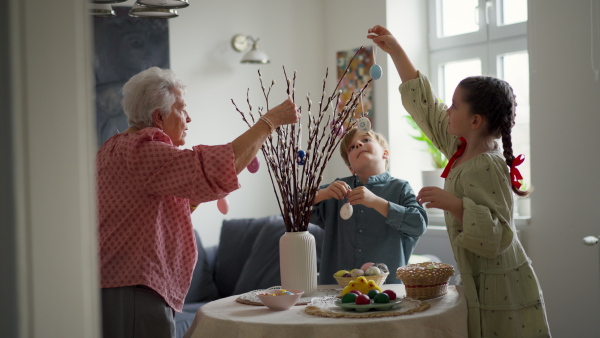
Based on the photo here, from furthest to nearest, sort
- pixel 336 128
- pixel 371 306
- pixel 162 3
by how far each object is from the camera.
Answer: pixel 162 3 → pixel 336 128 → pixel 371 306

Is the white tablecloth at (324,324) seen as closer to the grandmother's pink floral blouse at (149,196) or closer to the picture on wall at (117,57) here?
the grandmother's pink floral blouse at (149,196)

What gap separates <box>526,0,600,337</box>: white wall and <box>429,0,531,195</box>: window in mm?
553

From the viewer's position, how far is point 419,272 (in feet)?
5.88

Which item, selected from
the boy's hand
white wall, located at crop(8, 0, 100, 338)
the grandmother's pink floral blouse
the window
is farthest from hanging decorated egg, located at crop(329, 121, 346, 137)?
the window

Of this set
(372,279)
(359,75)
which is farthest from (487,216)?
(359,75)

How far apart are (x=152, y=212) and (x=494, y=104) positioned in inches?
38.4

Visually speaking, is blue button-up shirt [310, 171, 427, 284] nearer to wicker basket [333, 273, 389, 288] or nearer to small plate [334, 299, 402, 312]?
wicker basket [333, 273, 389, 288]

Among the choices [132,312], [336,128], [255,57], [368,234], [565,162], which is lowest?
[132,312]

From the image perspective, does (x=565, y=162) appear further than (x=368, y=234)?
Yes

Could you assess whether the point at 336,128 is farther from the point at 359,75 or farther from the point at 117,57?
the point at 359,75

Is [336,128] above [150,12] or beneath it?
A: beneath

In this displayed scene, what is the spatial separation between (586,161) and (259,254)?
1876mm

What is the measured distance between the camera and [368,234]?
235 centimetres

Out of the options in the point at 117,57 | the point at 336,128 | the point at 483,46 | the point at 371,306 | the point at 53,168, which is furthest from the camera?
the point at 483,46
